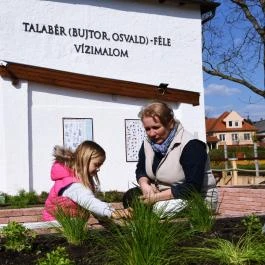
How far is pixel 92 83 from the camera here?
14281mm

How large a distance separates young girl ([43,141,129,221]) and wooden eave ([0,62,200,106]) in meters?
8.53

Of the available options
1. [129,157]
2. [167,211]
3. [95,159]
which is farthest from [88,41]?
[167,211]

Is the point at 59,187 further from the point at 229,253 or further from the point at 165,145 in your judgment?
the point at 229,253

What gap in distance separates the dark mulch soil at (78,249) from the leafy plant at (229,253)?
0.34 m

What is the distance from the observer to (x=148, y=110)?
4746 millimetres

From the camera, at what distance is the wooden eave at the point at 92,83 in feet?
43.7

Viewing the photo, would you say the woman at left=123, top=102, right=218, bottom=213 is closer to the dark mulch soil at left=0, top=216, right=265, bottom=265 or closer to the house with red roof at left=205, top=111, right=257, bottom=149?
the dark mulch soil at left=0, top=216, right=265, bottom=265

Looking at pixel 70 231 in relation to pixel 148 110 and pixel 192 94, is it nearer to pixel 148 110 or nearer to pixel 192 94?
pixel 148 110

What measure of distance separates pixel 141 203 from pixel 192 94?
1190 centimetres

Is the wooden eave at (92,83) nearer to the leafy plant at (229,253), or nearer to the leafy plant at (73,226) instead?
the leafy plant at (73,226)

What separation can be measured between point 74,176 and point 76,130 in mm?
9328

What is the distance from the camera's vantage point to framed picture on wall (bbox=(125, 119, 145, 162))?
1461cm

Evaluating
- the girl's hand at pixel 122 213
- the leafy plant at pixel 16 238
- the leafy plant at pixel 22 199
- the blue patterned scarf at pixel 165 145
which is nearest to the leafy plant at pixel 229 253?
the girl's hand at pixel 122 213

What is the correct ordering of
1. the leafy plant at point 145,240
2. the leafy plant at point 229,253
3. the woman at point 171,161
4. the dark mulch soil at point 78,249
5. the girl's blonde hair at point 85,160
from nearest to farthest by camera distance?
the leafy plant at point 145,240, the leafy plant at point 229,253, the dark mulch soil at point 78,249, the woman at point 171,161, the girl's blonde hair at point 85,160
